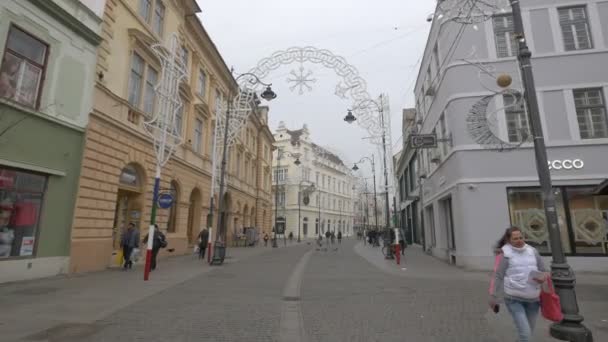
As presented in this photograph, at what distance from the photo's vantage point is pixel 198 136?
910 inches

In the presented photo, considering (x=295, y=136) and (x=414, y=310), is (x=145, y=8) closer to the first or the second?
(x=414, y=310)

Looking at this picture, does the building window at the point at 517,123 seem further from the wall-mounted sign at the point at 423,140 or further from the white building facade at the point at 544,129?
the wall-mounted sign at the point at 423,140

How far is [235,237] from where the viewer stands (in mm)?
31234

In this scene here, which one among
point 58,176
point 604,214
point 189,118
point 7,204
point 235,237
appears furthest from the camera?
point 235,237

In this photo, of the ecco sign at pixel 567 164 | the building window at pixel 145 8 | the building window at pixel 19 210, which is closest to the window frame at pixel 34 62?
Result: the building window at pixel 19 210

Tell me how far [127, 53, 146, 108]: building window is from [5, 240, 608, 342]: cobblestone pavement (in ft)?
28.5

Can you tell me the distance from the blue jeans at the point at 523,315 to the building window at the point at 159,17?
18.3 meters

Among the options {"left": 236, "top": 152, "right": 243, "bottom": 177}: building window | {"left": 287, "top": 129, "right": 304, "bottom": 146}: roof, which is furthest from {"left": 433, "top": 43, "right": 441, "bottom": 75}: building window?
{"left": 287, "top": 129, "right": 304, "bottom": 146}: roof

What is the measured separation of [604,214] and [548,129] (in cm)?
369

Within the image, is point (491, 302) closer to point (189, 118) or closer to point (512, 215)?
point (512, 215)

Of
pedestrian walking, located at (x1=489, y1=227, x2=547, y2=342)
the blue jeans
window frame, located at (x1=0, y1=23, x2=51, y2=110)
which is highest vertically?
window frame, located at (x1=0, y1=23, x2=51, y2=110)

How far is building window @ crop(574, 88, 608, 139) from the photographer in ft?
43.5

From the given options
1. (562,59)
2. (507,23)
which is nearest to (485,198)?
(562,59)

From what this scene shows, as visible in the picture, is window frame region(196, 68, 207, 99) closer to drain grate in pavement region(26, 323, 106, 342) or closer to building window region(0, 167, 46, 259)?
building window region(0, 167, 46, 259)
